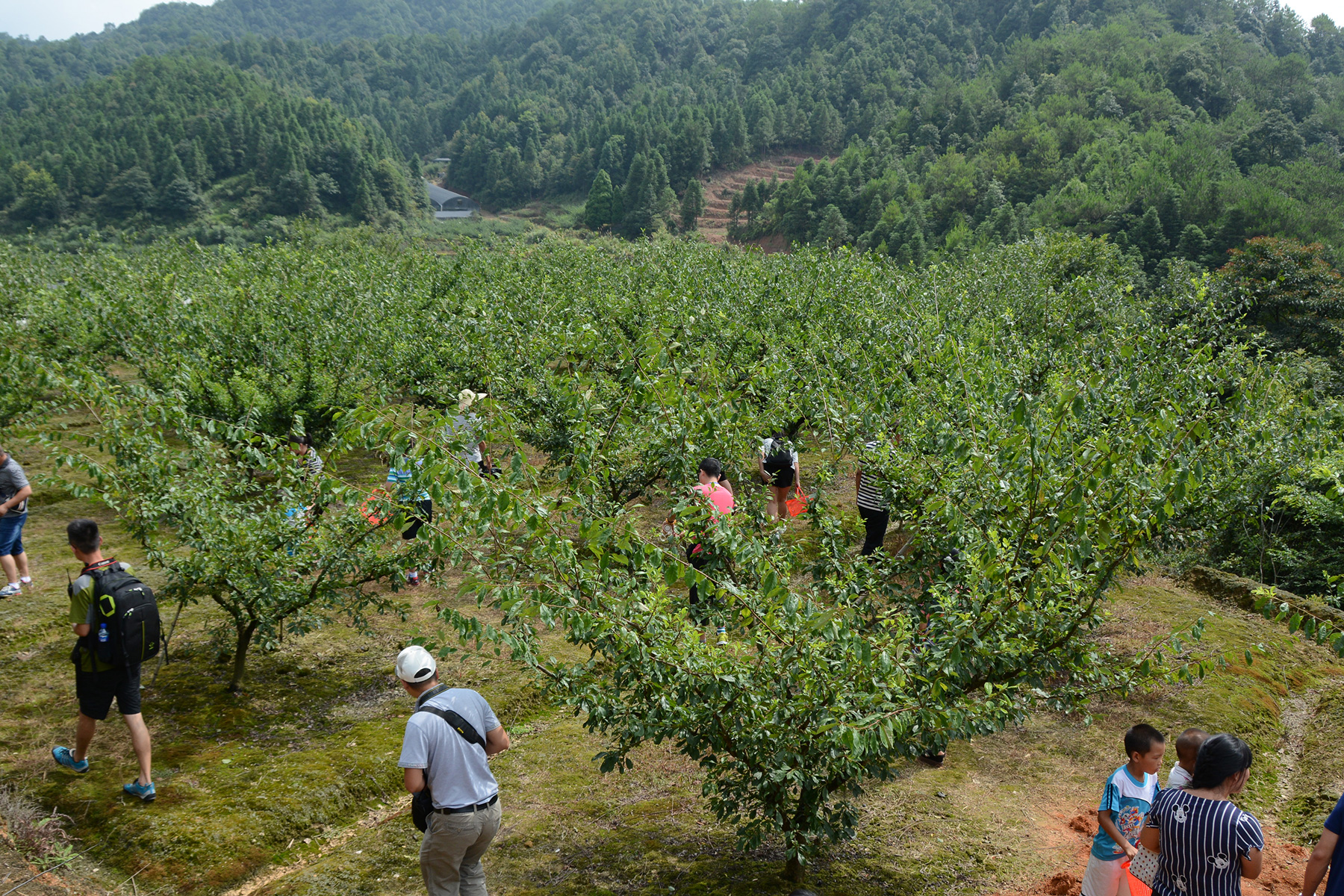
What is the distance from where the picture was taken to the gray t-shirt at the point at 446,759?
4160 mm

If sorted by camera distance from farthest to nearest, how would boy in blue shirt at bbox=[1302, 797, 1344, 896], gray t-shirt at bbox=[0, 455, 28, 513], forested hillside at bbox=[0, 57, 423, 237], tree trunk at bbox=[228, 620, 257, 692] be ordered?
1. forested hillside at bbox=[0, 57, 423, 237]
2. gray t-shirt at bbox=[0, 455, 28, 513]
3. tree trunk at bbox=[228, 620, 257, 692]
4. boy in blue shirt at bbox=[1302, 797, 1344, 896]

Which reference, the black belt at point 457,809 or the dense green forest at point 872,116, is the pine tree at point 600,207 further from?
the black belt at point 457,809

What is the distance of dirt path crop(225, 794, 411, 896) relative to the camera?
5.19 m

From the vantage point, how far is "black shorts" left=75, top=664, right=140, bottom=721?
5477 mm

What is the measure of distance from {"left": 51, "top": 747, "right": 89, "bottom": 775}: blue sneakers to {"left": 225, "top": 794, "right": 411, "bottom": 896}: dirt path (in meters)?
1.64

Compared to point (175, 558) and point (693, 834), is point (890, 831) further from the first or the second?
point (175, 558)

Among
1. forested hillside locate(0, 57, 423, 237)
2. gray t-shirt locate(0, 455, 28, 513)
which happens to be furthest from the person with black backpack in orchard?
forested hillside locate(0, 57, 423, 237)

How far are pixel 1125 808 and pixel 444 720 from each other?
370 cm

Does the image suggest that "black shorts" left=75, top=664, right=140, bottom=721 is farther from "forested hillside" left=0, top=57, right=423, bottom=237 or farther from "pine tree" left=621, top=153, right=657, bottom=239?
"forested hillside" left=0, top=57, right=423, bottom=237

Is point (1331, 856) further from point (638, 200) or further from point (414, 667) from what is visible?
point (638, 200)

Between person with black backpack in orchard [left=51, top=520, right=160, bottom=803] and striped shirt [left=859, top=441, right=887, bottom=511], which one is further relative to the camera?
striped shirt [left=859, top=441, right=887, bottom=511]

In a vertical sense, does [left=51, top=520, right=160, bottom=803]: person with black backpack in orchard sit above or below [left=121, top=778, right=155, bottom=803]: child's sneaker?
above

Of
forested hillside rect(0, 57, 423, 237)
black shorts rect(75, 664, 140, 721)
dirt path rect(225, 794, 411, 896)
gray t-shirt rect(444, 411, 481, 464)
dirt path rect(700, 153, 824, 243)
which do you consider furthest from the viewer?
dirt path rect(700, 153, 824, 243)

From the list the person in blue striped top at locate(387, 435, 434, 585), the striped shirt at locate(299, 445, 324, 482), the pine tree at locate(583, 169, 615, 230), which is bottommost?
the striped shirt at locate(299, 445, 324, 482)
